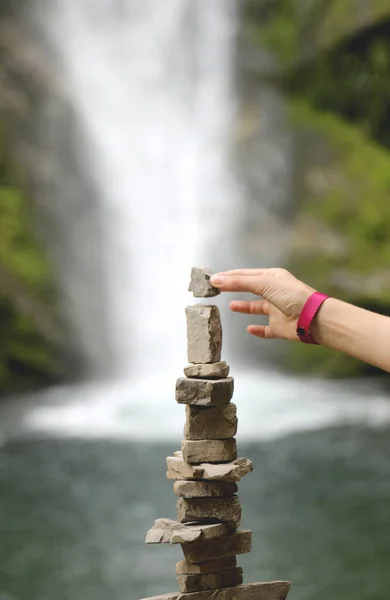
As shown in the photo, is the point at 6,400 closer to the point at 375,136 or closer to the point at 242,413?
the point at 242,413

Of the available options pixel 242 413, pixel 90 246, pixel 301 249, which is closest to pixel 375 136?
pixel 301 249

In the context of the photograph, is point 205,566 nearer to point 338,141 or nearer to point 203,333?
point 203,333

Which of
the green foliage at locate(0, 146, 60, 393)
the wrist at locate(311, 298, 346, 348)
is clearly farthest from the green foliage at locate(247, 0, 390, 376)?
the wrist at locate(311, 298, 346, 348)

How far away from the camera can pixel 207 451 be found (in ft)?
13.7

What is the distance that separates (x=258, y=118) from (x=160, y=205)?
2516 millimetres

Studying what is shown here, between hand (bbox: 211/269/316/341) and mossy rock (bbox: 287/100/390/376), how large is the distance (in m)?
11.4

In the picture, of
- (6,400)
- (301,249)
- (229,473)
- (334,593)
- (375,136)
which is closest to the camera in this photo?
(229,473)

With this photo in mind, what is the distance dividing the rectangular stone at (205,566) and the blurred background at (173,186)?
8.09 metres

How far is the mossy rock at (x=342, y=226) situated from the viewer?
15.6 metres

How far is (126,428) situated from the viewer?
1159 centimetres

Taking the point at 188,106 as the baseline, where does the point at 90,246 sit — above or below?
below

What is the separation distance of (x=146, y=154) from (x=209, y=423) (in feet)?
44.7

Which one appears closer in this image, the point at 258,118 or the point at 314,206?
the point at 314,206

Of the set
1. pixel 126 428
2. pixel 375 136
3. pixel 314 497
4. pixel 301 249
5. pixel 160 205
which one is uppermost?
pixel 375 136
